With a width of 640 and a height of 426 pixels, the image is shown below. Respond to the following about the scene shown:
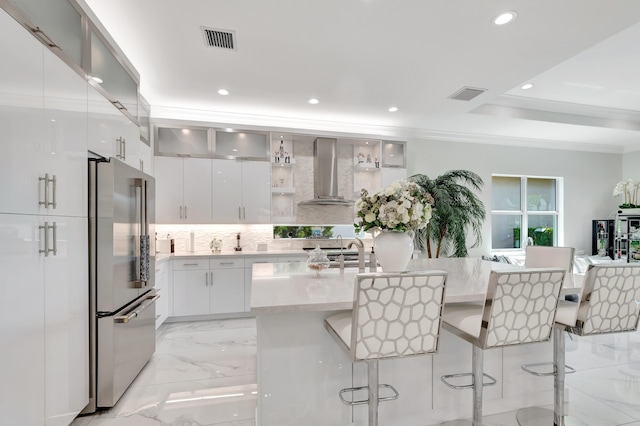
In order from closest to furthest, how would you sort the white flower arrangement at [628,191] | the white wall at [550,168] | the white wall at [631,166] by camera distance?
the white wall at [550,168] → the white flower arrangement at [628,191] → the white wall at [631,166]

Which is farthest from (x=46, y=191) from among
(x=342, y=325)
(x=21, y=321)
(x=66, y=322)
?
(x=342, y=325)

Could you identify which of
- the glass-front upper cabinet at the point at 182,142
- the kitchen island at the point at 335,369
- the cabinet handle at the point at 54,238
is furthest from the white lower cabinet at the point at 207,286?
the cabinet handle at the point at 54,238

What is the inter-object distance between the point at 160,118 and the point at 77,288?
119 inches

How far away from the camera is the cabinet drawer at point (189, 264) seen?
163 inches

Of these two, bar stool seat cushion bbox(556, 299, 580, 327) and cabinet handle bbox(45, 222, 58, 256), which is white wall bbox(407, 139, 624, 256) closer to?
bar stool seat cushion bbox(556, 299, 580, 327)

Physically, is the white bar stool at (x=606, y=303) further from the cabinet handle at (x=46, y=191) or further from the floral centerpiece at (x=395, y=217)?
the cabinet handle at (x=46, y=191)

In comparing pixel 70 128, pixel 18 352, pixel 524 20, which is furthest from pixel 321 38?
pixel 18 352

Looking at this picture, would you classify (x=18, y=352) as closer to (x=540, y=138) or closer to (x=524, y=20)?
(x=524, y=20)

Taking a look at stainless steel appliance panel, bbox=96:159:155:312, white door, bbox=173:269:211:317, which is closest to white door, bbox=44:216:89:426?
stainless steel appliance panel, bbox=96:159:155:312

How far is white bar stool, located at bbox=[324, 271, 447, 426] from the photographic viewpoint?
1.34 meters

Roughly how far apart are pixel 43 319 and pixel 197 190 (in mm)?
2915

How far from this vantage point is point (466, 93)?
12.8 ft

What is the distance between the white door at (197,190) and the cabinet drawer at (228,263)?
0.60 metres

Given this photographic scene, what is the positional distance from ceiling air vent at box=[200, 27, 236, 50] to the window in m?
5.39
